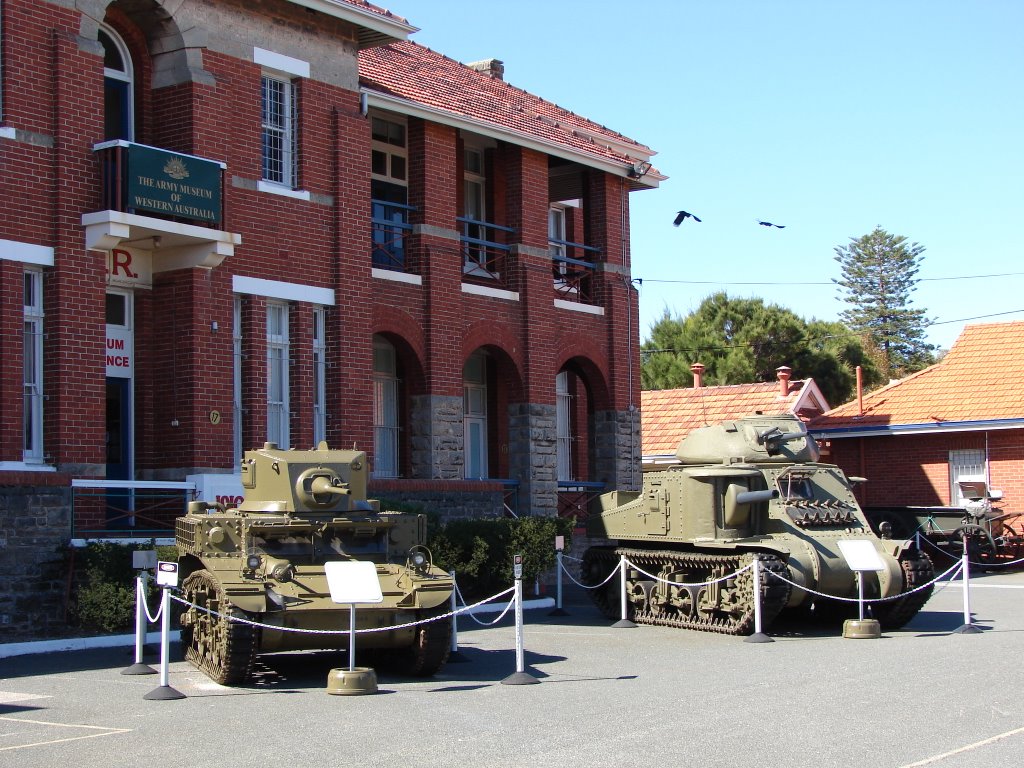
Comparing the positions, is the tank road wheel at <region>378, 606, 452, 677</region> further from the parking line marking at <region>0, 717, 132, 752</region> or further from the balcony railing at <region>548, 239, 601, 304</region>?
the balcony railing at <region>548, 239, 601, 304</region>

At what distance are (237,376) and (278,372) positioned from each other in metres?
0.89

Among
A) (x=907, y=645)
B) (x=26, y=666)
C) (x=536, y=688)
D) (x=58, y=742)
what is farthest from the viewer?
(x=907, y=645)

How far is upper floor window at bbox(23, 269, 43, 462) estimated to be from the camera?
56.9 ft

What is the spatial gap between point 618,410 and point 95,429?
40.5 feet

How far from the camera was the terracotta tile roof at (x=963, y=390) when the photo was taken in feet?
106

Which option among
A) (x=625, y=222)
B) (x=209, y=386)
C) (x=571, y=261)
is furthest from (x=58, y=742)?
(x=625, y=222)

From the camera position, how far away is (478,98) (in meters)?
26.0

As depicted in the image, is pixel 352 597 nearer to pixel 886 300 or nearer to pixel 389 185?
pixel 389 185

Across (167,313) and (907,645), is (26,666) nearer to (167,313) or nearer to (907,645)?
(167,313)

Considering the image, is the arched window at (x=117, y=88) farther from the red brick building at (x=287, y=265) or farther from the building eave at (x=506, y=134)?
the building eave at (x=506, y=134)

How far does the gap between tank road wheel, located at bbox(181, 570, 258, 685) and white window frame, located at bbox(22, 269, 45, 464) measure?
3697 millimetres

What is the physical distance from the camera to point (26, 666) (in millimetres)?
14453

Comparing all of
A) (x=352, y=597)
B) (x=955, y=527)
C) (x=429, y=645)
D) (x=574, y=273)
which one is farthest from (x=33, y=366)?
(x=955, y=527)

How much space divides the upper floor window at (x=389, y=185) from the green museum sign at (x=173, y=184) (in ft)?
16.5
